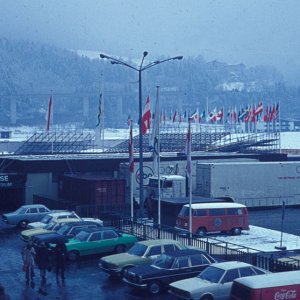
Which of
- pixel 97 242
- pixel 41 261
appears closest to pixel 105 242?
pixel 97 242

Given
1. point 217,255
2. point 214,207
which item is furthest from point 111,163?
point 217,255

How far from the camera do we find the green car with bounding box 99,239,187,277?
52.0 feet

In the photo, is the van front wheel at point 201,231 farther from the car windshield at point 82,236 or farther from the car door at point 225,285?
the car door at point 225,285

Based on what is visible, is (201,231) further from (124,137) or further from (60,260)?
(124,137)

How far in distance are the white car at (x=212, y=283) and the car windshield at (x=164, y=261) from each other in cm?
77

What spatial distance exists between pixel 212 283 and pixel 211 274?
334 mm

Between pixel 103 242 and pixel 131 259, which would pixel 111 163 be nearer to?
pixel 103 242

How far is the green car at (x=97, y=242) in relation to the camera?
60.1 feet

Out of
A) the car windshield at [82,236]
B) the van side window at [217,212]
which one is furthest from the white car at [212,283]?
the van side window at [217,212]

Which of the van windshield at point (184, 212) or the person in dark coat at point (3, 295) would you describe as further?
the van windshield at point (184, 212)

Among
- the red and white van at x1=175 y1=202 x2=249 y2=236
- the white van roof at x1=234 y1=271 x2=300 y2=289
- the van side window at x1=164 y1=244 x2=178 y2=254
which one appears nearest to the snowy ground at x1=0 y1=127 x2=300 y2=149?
the red and white van at x1=175 y1=202 x2=249 y2=236

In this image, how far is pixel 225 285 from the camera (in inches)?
533

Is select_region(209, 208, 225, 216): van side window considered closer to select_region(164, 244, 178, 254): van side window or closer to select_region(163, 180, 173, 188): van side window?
select_region(163, 180, 173, 188): van side window

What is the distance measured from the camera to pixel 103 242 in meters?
18.7
